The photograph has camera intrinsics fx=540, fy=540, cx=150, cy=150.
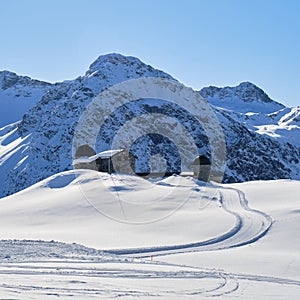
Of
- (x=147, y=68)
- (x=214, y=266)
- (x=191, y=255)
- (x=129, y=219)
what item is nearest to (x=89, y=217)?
(x=129, y=219)

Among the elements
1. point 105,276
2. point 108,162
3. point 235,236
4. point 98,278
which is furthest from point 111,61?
point 98,278

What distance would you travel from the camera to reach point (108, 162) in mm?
46719

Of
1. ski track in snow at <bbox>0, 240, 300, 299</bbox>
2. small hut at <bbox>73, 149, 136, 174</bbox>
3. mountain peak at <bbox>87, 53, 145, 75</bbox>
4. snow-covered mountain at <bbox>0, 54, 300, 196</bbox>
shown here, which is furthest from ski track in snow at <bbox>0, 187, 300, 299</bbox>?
mountain peak at <bbox>87, 53, 145, 75</bbox>

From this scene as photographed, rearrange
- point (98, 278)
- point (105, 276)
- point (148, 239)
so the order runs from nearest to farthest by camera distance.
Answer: point (98, 278) < point (105, 276) < point (148, 239)

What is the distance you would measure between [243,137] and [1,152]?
6014cm

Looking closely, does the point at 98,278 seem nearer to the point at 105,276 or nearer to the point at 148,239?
the point at 105,276

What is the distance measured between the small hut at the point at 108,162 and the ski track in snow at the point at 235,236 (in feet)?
58.4

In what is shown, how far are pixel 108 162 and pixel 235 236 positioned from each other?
79.9ft

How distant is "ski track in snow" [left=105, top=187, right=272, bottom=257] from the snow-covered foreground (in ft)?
0.14

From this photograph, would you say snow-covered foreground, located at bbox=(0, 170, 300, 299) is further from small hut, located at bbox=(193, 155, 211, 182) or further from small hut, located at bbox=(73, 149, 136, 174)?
small hut, located at bbox=(73, 149, 136, 174)

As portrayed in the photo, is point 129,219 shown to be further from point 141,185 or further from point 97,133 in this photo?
point 97,133

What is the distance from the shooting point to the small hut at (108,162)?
153 ft

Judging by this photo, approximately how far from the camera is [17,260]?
1681 centimetres

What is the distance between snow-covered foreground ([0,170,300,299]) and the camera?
12875mm
